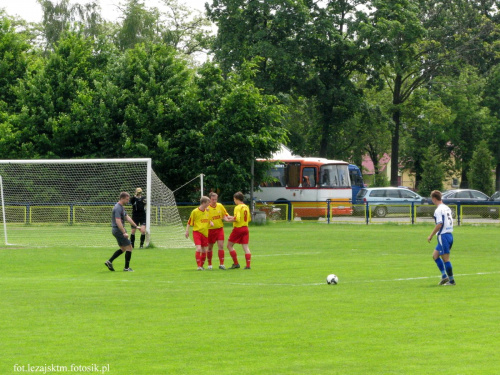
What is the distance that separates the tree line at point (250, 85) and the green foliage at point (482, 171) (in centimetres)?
11

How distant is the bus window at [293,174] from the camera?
51.8 meters

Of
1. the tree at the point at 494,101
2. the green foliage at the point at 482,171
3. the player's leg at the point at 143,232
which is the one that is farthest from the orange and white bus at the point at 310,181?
the player's leg at the point at 143,232

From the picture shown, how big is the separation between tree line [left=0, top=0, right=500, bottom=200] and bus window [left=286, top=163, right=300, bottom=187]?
486 centimetres

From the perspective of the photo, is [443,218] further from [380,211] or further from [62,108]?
[62,108]

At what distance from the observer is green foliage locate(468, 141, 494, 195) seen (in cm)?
6156

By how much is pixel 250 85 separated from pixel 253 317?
32359 millimetres

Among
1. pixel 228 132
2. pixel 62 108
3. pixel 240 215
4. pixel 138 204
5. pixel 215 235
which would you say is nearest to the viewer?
pixel 240 215

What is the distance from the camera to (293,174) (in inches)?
2042

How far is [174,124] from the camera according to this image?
143 ft

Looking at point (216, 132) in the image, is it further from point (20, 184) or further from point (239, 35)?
point (239, 35)

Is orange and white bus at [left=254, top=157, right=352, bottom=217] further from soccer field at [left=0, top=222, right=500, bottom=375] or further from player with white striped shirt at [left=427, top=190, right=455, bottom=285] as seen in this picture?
player with white striped shirt at [left=427, top=190, right=455, bottom=285]

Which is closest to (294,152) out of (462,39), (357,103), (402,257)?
(357,103)

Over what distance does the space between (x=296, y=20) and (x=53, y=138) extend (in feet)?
61.0

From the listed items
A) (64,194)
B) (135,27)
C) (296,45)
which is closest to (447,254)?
(64,194)
